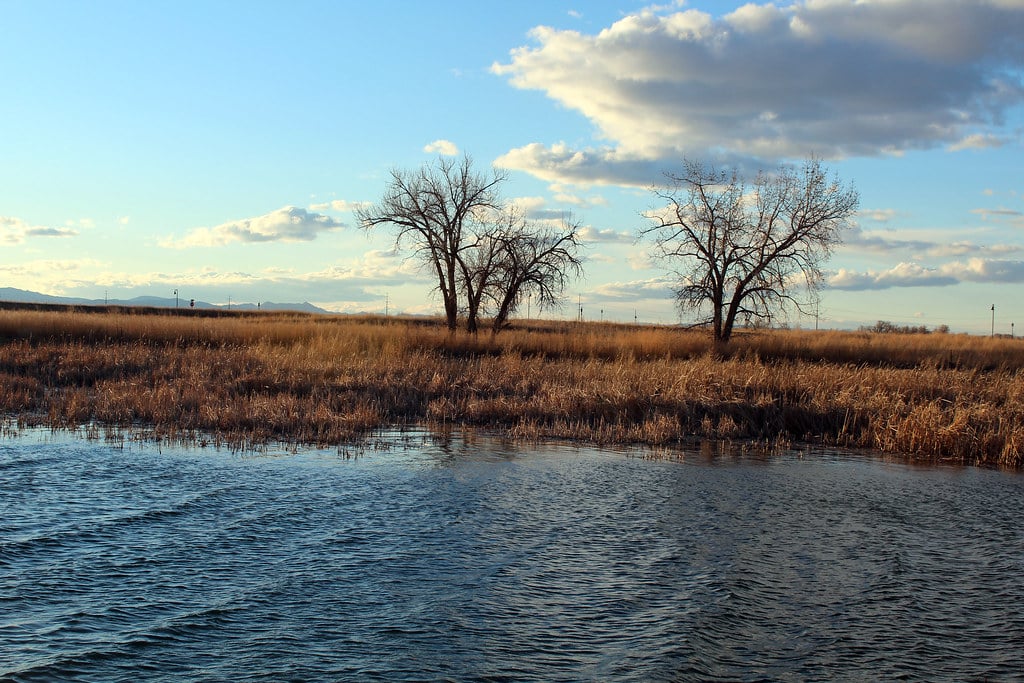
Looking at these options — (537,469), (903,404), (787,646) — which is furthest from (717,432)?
(787,646)

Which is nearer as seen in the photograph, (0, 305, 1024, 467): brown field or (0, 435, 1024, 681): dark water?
(0, 435, 1024, 681): dark water

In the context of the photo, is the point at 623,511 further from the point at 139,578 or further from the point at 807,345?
the point at 807,345

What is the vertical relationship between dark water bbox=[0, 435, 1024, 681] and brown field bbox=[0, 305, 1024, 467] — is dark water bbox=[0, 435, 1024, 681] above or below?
below

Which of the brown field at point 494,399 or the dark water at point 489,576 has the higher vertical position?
the brown field at point 494,399

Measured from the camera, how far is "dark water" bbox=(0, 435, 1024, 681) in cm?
462

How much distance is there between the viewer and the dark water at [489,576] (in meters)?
4.62

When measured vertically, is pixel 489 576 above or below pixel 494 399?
below

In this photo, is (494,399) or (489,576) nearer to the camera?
(489,576)

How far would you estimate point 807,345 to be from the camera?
108 ft

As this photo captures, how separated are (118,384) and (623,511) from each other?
12.2 m

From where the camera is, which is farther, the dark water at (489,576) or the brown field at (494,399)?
the brown field at (494,399)

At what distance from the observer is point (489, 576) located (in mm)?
5941

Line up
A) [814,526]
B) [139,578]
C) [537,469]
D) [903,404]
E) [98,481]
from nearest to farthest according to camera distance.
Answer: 1. [139,578]
2. [814,526]
3. [98,481]
4. [537,469]
5. [903,404]

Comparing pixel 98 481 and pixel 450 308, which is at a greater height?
pixel 450 308
